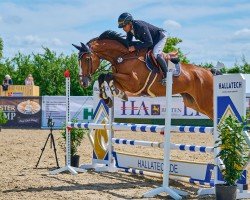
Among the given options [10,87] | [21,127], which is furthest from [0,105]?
[10,87]

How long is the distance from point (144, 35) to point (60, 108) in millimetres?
13676

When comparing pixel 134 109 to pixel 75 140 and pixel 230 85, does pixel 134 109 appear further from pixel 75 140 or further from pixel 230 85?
pixel 230 85

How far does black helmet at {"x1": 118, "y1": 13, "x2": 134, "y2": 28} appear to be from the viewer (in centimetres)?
842

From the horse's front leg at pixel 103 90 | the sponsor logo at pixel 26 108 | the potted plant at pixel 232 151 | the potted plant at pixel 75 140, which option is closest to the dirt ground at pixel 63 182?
the potted plant at pixel 75 140

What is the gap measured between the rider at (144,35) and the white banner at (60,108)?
12758 mm

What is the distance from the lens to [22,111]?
71.0 feet

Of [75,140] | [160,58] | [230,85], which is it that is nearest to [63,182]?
[75,140]

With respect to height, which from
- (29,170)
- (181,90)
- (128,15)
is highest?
(128,15)

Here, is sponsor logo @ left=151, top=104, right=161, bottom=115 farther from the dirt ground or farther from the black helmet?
the black helmet

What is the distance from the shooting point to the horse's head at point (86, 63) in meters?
8.52

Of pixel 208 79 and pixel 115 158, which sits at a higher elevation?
pixel 208 79

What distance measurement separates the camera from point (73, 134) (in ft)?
32.2

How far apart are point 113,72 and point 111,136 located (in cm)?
133

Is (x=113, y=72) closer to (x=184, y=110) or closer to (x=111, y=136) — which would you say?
(x=111, y=136)
